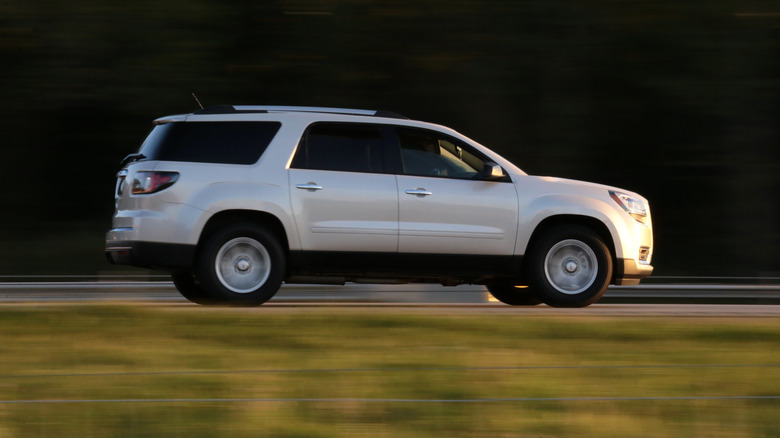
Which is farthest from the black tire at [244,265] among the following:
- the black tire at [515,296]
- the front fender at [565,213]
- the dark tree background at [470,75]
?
the dark tree background at [470,75]

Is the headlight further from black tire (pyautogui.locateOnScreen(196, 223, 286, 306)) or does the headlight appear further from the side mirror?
black tire (pyautogui.locateOnScreen(196, 223, 286, 306))

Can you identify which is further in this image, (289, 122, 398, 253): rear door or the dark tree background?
the dark tree background

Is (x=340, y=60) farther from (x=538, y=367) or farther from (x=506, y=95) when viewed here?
(x=538, y=367)

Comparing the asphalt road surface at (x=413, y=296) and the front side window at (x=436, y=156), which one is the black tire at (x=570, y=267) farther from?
the front side window at (x=436, y=156)

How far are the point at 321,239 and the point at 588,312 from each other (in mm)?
2193

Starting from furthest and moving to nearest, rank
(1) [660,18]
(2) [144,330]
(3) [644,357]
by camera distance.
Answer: (1) [660,18] < (2) [144,330] < (3) [644,357]

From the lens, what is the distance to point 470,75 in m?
17.2

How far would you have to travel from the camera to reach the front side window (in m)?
10.4

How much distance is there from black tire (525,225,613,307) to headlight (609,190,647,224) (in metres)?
0.36

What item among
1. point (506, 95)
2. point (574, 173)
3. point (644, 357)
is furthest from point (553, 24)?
point (644, 357)

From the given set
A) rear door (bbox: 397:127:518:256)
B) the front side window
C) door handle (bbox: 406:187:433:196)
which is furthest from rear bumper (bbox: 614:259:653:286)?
door handle (bbox: 406:187:433:196)

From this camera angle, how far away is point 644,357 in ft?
25.7

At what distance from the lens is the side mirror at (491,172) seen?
1033 cm

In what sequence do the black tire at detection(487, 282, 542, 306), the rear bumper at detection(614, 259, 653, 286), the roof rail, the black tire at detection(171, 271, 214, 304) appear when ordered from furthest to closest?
the black tire at detection(487, 282, 542, 306) → the black tire at detection(171, 271, 214, 304) → the rear bumper at detection(614, 259, 653, 286) → the roof rail
